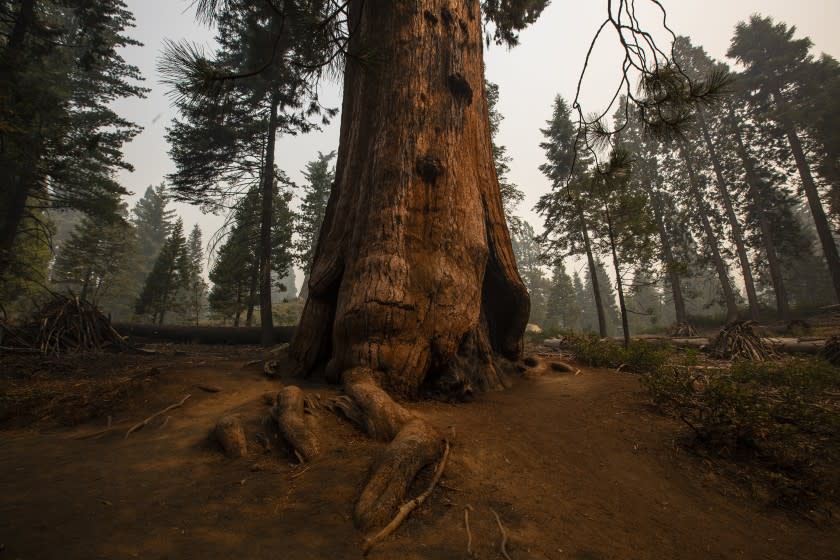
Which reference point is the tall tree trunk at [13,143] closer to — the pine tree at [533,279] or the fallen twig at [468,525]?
the fallen twig at [468,525]

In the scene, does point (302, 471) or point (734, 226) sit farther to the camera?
point (734, 226)

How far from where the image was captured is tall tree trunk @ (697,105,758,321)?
18.5 meters

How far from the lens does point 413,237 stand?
446 centimetres

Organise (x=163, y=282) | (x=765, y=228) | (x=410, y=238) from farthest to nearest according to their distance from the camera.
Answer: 1. (x=163, y=282)
2. (x=765, y=228)
3. (x=410, y=238)

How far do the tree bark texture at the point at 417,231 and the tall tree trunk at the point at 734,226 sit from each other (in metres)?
20.4

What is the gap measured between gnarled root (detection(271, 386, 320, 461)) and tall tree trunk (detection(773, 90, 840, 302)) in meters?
23.9

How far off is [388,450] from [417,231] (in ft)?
9.44

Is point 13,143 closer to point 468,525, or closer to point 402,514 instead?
point 402,514

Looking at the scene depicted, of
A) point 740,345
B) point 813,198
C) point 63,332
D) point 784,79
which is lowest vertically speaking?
point 740,345

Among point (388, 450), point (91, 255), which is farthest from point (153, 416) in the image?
point (91, 255)

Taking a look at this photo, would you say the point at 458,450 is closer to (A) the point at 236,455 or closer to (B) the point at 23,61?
(A) the point at 236,455

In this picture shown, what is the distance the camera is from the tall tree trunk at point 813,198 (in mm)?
15633

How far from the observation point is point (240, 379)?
14.5 ft

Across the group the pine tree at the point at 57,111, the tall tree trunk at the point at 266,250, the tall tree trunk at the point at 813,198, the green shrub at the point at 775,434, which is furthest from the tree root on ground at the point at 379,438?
the tall tree trunk at the point at 813,198
